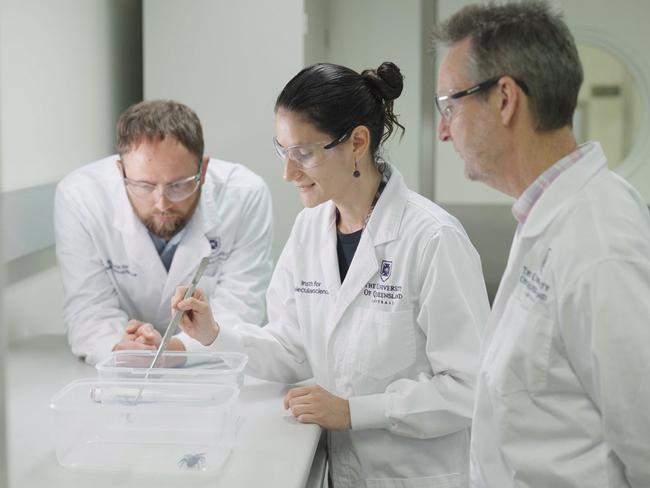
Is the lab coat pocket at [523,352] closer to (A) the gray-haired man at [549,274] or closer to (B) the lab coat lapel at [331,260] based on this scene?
(A) the gray-haired man at [549,274]

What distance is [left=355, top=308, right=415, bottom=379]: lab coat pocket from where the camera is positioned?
64.0 inches

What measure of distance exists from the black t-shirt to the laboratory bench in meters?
0.32

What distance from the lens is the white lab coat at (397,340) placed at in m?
1.58

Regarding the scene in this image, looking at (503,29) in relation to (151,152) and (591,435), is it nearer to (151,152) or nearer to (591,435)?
(591,435)

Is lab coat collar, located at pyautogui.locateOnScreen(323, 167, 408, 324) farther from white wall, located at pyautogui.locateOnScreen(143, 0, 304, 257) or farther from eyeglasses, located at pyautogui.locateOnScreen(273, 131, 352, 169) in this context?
white wall, located at pyautogui.locateOnScreen(143, 0, 304, 257)

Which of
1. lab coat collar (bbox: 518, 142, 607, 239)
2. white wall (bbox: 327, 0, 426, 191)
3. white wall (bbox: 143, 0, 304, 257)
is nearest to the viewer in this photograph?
lab coat collar (bbox: 518, 142, 607, 239)

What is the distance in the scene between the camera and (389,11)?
3701 millimetres

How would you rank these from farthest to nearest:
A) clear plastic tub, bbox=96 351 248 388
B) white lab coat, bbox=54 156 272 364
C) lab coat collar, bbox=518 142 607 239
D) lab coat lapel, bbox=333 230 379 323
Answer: white lab coat, bbox=54 156 272 364
lab coat lapel, bbox=333 230 379 323
clear plastic tub, bbox=96 351 248 388
lab coat collar, bbox=518 142 607 239

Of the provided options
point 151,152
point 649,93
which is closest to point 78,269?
point 151,152

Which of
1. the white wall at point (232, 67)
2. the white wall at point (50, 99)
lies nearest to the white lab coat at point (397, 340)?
the white wall at point (50, 99)

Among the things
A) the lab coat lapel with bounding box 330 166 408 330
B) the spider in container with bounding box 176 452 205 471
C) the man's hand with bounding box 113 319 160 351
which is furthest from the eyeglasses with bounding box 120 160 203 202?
the spider in container with bounding box 176 452 205 471

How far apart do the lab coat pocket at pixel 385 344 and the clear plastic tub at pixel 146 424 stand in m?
0.30

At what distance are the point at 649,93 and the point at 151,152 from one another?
252 cm

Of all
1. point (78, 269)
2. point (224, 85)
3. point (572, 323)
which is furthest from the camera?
point (224, 85)
